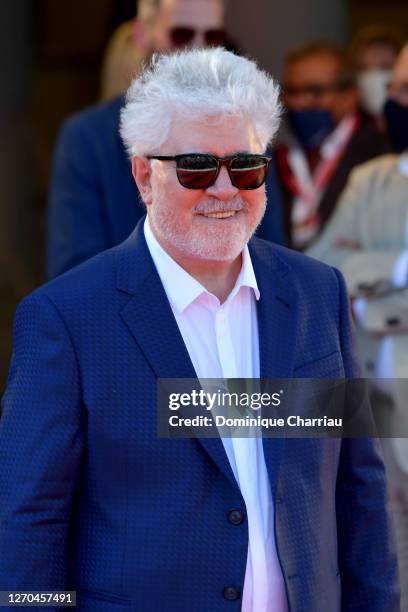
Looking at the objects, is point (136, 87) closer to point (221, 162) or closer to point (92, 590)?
point (221, 162)

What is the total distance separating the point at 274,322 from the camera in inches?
111

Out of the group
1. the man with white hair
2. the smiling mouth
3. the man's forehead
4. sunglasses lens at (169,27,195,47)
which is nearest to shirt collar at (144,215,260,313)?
the man with white hair

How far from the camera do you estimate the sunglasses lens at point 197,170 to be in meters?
2.72

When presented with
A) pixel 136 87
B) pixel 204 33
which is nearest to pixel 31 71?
pixel 204 33

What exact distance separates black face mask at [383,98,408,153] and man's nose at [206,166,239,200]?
2.14 meters

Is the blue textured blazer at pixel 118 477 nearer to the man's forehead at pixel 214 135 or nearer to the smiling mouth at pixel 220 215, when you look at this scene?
the smiling mouth at pixel 220 215

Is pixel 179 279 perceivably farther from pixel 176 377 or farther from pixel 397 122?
pixel 397 122

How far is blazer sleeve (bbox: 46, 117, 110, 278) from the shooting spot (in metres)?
4.57

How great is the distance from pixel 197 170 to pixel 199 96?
0.50 ft

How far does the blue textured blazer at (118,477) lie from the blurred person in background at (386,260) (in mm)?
1749

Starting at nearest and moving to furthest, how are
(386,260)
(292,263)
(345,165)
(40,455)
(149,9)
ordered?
(40,455) < (292,263) < (386,260) < (149,9) < (345,165)

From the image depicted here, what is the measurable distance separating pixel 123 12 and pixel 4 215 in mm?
1780

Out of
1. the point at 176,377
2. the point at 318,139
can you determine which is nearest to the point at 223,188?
the point at 176,377

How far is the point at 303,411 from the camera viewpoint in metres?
2.81
